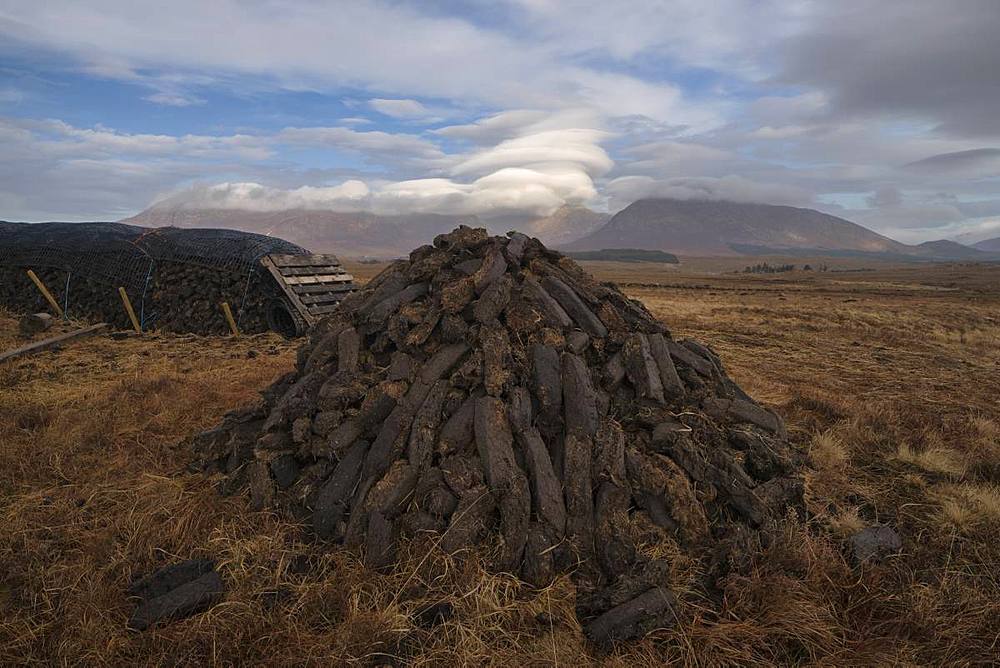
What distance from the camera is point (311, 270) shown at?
53.0 feet

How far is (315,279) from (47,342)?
21.4 feet

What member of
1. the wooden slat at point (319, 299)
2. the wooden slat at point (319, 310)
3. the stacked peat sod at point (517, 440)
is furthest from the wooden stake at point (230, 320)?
the stacked peat sod at point (517, 440)

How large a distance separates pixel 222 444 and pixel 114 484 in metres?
1.20

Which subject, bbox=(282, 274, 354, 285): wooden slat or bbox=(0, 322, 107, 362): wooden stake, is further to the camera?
bbox=(282, 274, 354, 285): wooden slat

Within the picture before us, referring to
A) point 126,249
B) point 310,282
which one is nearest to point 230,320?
point 310,282

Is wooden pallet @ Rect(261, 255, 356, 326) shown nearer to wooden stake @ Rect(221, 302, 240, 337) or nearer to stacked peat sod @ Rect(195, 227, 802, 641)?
wooden stake @ Rect(221, 302, 240, 337)

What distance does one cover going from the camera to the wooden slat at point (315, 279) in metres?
15.2

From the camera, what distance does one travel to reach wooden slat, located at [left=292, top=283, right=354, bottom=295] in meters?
15.2

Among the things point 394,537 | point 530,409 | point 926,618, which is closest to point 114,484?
point 394,537

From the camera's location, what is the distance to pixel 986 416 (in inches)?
362

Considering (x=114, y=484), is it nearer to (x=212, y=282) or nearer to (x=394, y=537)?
(x=394, y=537)

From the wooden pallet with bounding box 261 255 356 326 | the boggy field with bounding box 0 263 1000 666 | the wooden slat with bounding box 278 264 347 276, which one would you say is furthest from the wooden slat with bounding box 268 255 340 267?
the boggy field with bounding box 0 263 1000 666

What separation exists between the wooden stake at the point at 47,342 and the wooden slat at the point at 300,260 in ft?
18.0

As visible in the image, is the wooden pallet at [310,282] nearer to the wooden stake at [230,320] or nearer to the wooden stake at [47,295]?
the wooden stake at [230,320]
